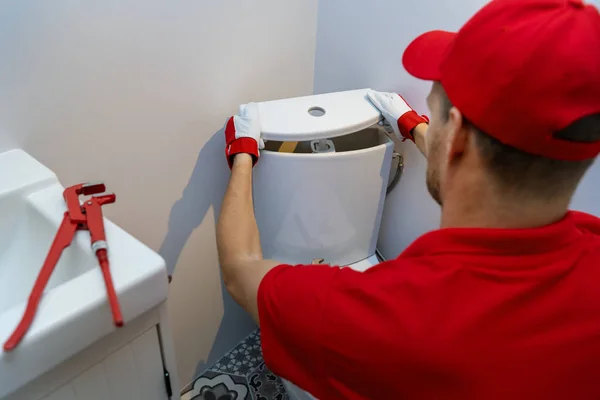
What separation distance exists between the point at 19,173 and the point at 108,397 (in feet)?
1.12

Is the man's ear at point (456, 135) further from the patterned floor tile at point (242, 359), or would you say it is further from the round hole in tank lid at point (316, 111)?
the patterned floor tile at point (242, 359)

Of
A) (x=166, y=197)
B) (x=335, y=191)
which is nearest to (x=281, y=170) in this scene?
(x=335, y=191)

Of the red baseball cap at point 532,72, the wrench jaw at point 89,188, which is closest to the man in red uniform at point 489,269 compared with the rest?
the red baseball cap at point 532,72

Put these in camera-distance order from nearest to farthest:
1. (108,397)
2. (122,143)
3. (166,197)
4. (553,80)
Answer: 1. (553,80)
2. (108,397)
3. (122,143)
4. (166,197)

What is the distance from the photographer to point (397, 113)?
101 centimetres

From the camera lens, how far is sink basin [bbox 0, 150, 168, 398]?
485mm

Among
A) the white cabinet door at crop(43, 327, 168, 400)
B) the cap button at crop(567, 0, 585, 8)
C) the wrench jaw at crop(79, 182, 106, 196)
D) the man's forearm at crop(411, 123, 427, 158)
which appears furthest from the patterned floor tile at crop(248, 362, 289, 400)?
the cap button at crop(567, 0, 585, 8)

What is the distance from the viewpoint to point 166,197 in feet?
3.27

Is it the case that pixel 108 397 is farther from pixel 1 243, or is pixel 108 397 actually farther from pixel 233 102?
pixel 233 102

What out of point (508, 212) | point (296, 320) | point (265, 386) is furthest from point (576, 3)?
point (265, 386)

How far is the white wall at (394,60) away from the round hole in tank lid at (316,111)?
0.61ft

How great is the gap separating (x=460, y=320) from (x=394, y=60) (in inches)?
27.7

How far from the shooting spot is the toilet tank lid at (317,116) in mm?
931

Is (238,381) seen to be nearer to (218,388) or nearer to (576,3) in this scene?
(218,388)
